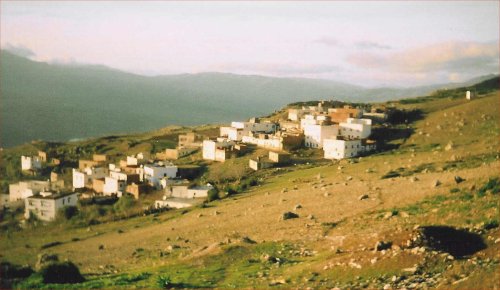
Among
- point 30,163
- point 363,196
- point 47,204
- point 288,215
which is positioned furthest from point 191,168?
point 30,163

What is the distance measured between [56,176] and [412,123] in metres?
48.1

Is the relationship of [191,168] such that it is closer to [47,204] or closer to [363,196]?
[47,204]

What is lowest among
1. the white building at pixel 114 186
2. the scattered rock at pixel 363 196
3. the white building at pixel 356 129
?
the white building at pixel 114 186

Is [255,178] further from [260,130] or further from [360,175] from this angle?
[260,130]

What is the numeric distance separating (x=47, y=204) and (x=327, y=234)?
3745cm

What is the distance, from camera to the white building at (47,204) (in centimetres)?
4991

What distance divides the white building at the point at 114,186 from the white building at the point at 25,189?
8547 millimetres

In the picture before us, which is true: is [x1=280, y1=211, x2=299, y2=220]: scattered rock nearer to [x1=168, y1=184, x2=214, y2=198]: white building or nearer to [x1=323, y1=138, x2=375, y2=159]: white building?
[x1=168, y1=184, x2=214, y2=198]: white building

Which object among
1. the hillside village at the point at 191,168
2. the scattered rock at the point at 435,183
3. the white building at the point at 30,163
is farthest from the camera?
the white building at the point at 30,163

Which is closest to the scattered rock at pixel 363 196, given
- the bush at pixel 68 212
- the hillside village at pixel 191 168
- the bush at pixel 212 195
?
the bush at pixel 212 195

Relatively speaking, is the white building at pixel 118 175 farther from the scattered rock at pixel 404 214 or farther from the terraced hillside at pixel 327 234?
the scattered rock at pixel 404 214

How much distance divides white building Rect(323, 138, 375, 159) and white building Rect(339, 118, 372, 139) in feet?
12.3

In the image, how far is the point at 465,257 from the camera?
46.0 ft

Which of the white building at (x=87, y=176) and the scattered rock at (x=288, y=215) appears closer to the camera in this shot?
→ the scattered rock at (x=288, y=215)
